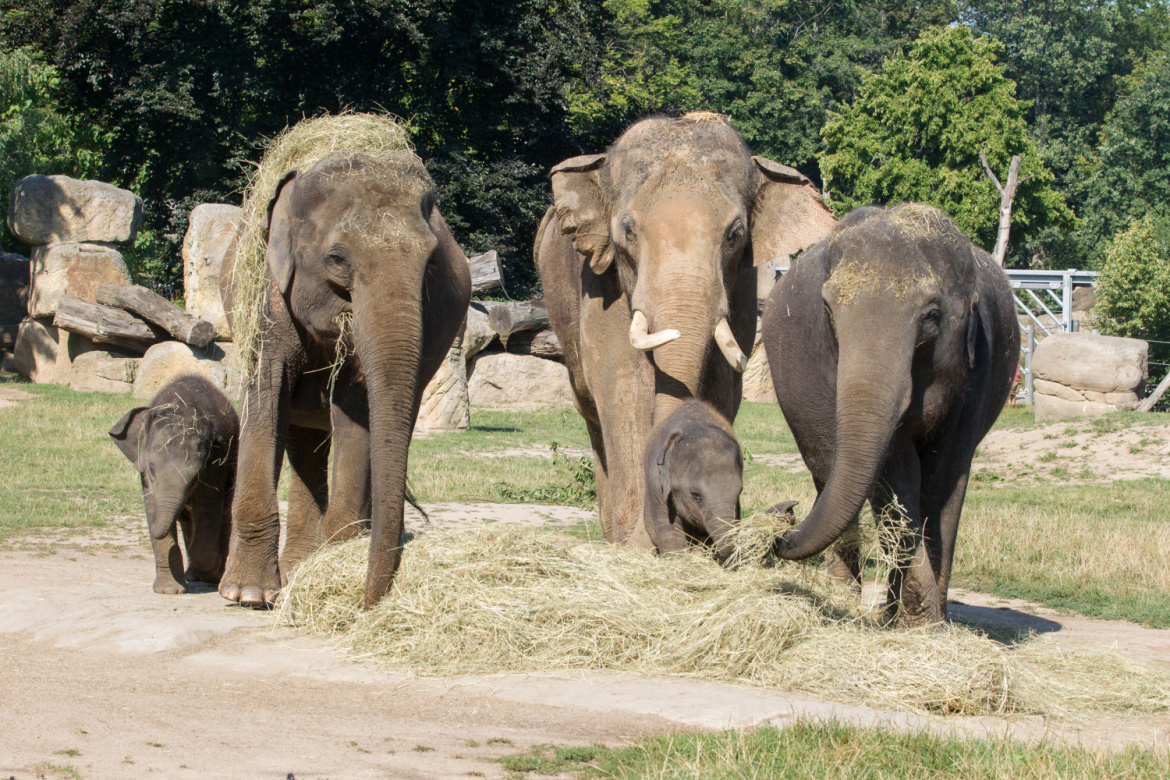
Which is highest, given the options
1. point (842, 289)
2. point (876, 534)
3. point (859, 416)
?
point (842, 289)

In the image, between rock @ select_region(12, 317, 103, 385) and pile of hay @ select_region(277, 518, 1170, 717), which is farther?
rock @ select_region(12, 317, 103, 385)

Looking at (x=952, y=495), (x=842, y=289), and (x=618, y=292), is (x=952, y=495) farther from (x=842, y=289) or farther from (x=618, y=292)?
(x=618, y=292)

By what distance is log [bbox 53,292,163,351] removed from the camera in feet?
74.7

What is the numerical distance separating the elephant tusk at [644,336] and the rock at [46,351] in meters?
18.9

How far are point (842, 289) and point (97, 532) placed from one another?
776 centimetres

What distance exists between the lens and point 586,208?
8070 mm

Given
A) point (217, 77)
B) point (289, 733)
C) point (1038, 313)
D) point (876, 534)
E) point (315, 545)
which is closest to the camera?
point (289, 733)

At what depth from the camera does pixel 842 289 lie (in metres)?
6.39

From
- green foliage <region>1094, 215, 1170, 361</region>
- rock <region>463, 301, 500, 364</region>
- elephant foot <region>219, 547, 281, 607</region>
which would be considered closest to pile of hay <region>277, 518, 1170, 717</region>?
elephant foot <region>219, 547, 281, 607</region>

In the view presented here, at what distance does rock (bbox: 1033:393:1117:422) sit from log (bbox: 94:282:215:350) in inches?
609

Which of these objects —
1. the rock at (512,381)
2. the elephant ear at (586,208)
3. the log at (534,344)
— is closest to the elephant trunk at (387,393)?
the elephant ear at (586,208)

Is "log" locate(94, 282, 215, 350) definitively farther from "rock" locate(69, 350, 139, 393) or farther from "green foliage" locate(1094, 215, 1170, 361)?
"green foliage" locate(1094, 215, 1170, 361)

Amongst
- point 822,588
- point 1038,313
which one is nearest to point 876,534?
point 822,588

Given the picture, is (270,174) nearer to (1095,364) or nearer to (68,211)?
(68,211)
